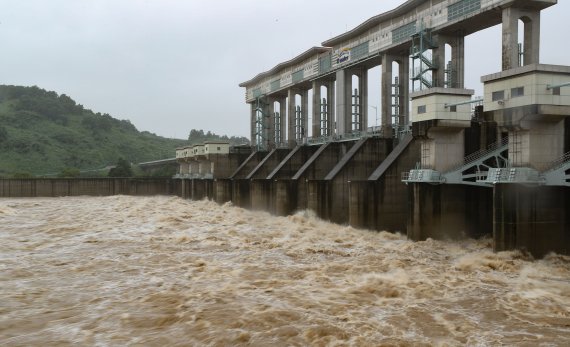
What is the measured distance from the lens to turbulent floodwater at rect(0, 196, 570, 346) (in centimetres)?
787

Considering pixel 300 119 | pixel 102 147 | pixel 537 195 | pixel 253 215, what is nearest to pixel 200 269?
pixel 537 195

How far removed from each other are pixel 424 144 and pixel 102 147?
81.4 metres

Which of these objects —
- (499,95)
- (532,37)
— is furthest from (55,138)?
(499,95)

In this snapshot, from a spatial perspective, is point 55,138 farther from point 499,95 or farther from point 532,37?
point 499,95

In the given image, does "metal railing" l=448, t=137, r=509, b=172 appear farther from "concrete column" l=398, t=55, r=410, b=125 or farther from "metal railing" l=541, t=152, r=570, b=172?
"concrete column" l=398, t=55, r=410, b=125

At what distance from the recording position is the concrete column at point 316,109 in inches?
1324

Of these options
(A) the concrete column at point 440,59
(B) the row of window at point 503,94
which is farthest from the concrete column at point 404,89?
(B) the row of window at point 503,94

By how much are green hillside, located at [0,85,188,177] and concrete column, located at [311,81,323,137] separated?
157ft

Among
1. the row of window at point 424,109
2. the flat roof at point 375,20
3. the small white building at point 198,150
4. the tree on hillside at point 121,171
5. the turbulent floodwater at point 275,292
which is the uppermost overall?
the flat roof at point 375,20

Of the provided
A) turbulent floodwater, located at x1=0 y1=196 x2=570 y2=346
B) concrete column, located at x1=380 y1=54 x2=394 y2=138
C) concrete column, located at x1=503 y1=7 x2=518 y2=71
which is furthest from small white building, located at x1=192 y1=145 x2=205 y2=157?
concrete column, located at x1=503 y1=7 x2=518 y2=71

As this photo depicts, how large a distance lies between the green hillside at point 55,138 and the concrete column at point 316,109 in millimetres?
47898

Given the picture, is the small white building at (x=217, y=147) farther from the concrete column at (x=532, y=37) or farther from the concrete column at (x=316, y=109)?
the concrete column at (x=532, y=37)

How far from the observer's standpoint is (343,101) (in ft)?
96.2

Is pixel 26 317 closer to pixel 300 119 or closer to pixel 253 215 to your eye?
pixel 253 215
